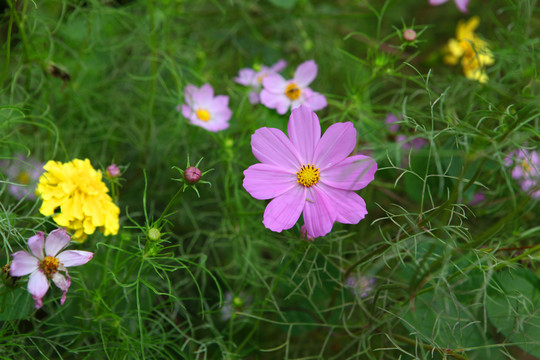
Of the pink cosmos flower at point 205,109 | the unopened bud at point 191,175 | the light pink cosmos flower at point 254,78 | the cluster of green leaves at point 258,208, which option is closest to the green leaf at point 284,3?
the cluster of green leaves at point 258,208

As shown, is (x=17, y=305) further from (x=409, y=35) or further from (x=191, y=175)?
(x=409, y=35)

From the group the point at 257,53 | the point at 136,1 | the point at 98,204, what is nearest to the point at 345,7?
the point at 257,53

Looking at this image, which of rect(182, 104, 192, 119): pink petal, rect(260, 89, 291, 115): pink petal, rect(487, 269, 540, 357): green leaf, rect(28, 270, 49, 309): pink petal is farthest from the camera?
rect(182, 104, 192, 119): pink petal

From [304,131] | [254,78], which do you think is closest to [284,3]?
[254,78]

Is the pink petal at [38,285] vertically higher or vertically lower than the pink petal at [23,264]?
lower

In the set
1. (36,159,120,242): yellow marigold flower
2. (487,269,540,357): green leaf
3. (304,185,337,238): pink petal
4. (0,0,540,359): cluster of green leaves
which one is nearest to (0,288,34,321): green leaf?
(0,0,540,359): cluster of green leaves

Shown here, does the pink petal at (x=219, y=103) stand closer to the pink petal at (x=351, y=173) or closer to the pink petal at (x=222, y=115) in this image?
the pink petal at (x=222, y=115)

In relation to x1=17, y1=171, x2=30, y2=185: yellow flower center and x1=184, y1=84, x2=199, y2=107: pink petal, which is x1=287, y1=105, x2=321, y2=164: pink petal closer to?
x1=184, y1=84, x2=199, y2=107: pink petal
